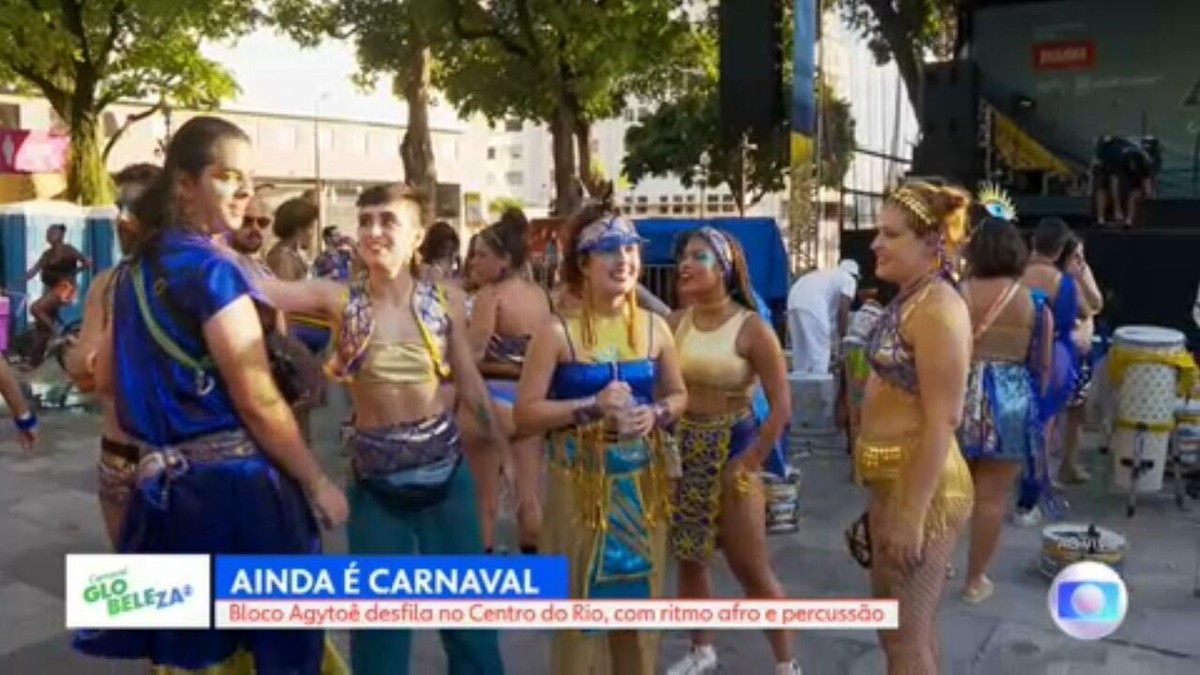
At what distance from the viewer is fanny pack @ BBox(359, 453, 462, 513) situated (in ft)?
10.4

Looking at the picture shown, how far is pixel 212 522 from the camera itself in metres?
2.57

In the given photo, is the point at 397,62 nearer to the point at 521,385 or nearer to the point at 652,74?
the point at 652,74

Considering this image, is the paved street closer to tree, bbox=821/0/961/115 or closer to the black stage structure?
the black stage structure

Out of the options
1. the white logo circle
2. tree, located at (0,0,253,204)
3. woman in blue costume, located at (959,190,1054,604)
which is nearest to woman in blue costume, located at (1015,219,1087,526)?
woman in blue costume, located at (959,190,1054,604)

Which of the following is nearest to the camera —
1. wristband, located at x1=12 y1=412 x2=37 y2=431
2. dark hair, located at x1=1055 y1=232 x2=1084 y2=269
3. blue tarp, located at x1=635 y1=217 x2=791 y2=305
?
wristband, located at x1=12 y1=412 x2=37 y2=431

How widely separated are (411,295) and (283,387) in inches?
27.1

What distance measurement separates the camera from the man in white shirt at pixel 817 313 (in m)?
8.23

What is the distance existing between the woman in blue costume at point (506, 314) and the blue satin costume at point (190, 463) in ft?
7.09

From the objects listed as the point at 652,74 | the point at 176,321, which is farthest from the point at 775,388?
the point at 652,74

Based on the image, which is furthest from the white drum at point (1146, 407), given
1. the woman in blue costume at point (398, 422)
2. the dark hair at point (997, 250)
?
the woman in blue costume at point (398, 422)

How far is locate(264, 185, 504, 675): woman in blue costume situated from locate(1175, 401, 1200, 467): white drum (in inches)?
191

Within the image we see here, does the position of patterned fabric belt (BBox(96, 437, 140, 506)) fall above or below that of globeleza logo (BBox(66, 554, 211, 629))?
above

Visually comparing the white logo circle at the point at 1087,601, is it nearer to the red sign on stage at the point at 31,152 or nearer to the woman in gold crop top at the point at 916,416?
the woman in gold crop top at the point at 916,416

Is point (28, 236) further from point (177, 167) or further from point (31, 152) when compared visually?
point (177, 167)
